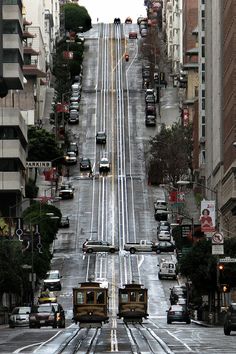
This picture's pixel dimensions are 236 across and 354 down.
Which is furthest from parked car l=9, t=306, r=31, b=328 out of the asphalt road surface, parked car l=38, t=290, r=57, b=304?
parked car l=38, t=290, r=57, b=304

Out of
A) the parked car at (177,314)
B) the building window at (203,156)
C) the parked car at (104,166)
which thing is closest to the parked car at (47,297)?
the parked car at (177,314)

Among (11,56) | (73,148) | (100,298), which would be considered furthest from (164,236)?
(100,298)

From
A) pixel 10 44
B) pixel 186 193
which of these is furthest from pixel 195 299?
pixel 186 193

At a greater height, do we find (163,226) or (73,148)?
(73,148)

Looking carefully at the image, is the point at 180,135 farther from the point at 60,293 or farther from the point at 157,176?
the point at 60,293

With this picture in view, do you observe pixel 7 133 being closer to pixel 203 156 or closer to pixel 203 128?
pixel 203 156

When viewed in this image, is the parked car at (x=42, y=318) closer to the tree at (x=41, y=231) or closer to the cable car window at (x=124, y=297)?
the cable car window at (x=124, y=297)
